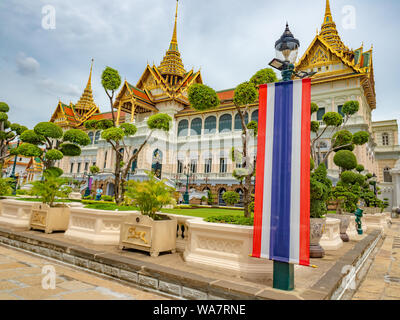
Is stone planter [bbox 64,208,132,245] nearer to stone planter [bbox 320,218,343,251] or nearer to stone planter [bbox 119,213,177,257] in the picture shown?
stone planter [bbox 119,213,177,257]

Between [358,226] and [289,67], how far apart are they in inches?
358

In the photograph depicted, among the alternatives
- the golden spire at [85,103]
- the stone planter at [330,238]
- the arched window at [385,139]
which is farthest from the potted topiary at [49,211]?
the golden spire at [85,103]

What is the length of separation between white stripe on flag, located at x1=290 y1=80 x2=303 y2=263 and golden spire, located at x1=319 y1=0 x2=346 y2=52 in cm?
2475

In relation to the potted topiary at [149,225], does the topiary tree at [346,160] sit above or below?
above

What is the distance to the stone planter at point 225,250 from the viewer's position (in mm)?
3539

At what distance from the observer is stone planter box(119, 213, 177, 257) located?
14.6 ft

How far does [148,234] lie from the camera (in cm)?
451

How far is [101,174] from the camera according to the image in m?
29.8

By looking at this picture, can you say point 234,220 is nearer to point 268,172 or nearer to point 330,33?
point 268,172

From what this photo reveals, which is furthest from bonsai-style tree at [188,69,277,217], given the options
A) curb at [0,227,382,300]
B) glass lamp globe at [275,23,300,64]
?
curb at [0,227,382,300]

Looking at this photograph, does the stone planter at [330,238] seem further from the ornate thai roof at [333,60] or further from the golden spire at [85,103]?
the golden spire at [85,103]

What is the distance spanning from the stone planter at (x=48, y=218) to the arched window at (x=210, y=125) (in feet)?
75.7

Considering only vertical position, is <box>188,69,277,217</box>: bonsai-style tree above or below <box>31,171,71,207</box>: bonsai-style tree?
above

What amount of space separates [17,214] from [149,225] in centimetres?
486
